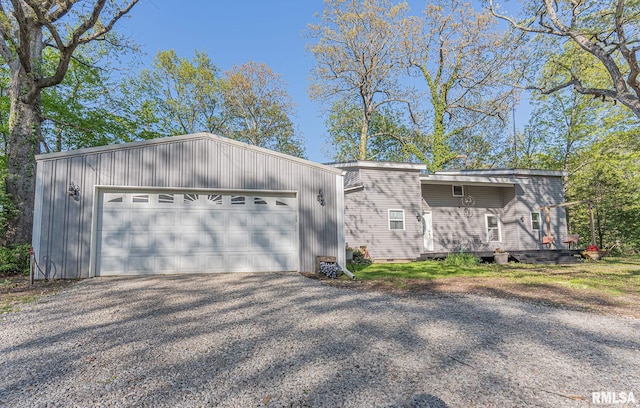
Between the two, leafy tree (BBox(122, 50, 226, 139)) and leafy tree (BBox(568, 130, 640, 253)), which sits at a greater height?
leafy tree (BBox(122, 50, 226, 139))

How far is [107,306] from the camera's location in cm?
447

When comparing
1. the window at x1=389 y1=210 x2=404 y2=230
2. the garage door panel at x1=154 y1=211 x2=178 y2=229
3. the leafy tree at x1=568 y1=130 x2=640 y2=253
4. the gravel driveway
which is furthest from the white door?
the leafy tree at x1=568 y1=130 x2=640 y2=253

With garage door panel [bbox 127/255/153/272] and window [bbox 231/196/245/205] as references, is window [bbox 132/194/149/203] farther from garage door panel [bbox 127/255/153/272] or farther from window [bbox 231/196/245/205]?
window [bbox 231/196/245/205]

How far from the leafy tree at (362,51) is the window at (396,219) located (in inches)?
314

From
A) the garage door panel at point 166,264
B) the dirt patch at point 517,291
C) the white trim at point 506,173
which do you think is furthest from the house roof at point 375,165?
the garage door panel at point 166,264

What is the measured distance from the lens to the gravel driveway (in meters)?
2.07

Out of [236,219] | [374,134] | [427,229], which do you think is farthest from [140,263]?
[374,134]

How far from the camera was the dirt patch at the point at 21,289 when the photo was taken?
4758mm

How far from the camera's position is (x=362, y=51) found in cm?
1816

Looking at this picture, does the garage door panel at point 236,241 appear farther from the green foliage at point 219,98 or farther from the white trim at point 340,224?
the green foliage at point 219,98

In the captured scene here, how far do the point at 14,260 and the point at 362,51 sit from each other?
18.0m

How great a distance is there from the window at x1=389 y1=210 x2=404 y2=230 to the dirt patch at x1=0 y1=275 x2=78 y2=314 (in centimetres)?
1035

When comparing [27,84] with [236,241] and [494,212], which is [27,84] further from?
[494,212]

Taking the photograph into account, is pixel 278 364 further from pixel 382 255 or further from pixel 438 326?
pixel 382 255
